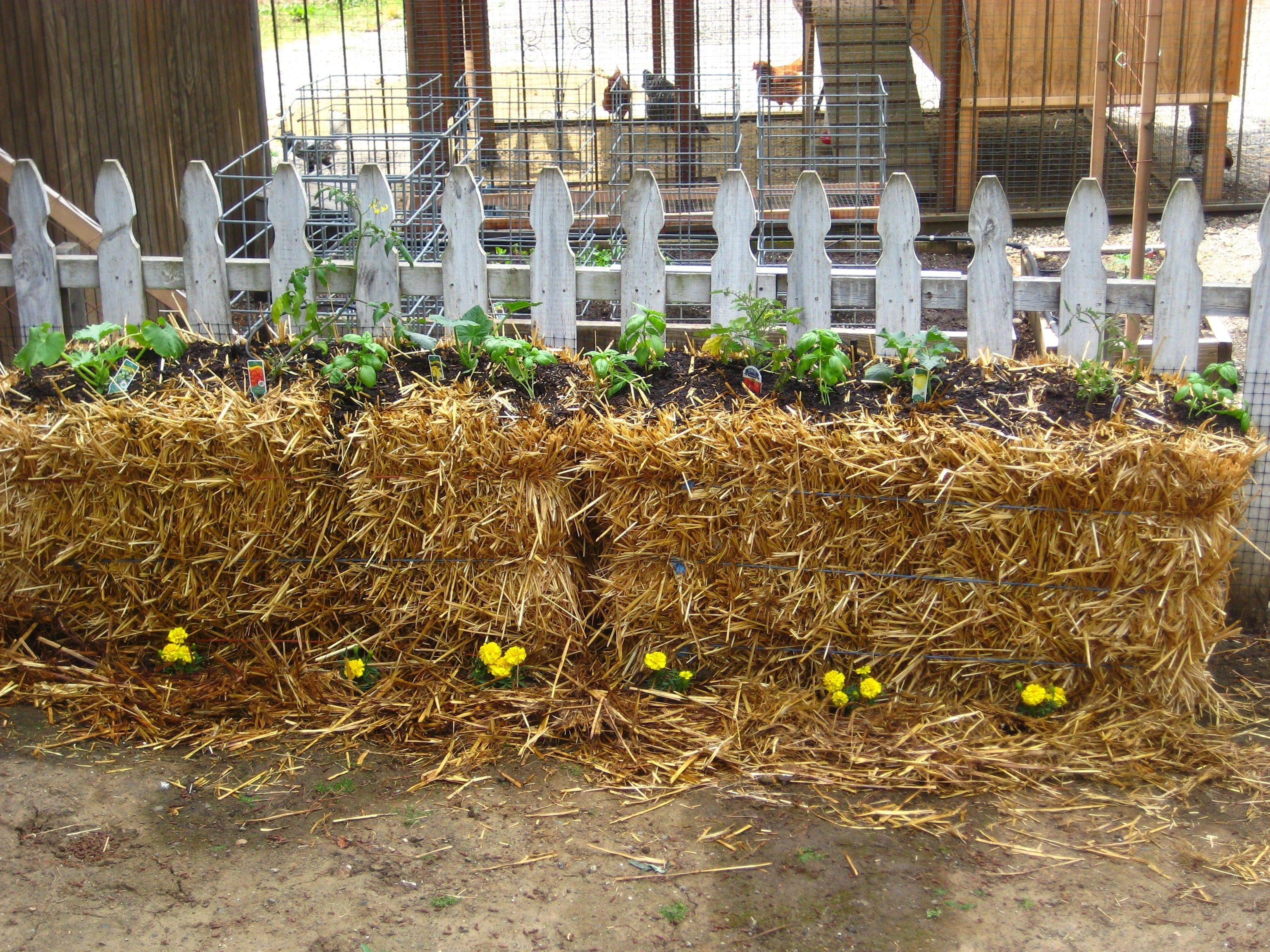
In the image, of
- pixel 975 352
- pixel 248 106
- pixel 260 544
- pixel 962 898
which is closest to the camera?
pixel 962 898

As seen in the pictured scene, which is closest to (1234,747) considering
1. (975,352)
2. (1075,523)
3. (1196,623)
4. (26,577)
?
(1196,623)

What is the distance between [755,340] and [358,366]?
1313mm

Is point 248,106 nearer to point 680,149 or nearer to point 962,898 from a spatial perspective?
point 680,149

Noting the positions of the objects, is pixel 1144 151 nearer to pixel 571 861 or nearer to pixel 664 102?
pixel 571 861

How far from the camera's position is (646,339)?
12.4 ft

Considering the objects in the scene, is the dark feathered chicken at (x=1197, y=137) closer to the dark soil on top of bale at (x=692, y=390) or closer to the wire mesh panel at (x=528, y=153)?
the wire mesh panel at (x=528, y=153)

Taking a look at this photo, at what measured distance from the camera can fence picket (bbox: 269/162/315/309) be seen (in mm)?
4523

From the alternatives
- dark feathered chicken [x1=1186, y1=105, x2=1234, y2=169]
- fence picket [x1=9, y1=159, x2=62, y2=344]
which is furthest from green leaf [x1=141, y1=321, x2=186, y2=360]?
dark feathered chicken [x1=1186, y1=105, x2=1234, y2=169]

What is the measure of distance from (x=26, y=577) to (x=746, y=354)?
2.49 m

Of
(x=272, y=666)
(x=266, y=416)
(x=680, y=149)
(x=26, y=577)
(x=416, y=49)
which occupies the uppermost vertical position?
(x=416, y=49)

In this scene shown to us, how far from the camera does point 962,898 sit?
9.01ft

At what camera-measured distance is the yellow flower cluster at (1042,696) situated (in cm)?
335

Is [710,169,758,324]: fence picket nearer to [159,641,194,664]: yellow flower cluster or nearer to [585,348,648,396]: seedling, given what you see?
[585,348,648,396]: seedling

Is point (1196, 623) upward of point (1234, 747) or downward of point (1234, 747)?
upward
